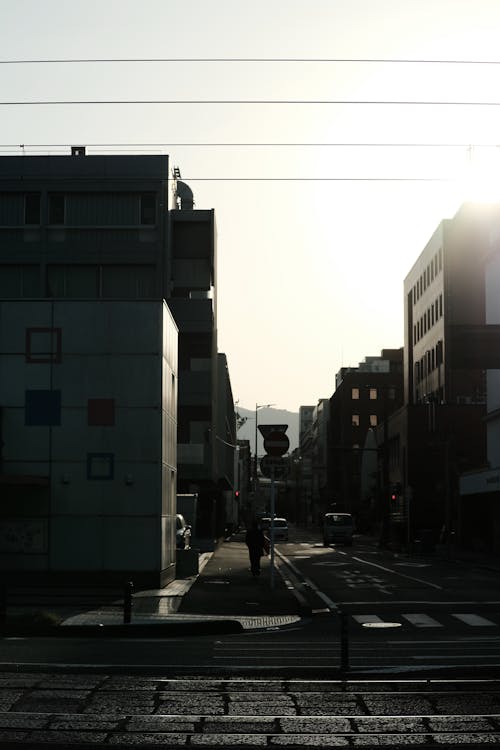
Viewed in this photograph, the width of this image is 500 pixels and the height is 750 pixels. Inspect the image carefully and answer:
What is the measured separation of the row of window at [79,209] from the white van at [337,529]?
23.4m

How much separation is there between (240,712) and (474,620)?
1174cm

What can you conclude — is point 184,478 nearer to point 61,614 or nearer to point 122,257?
point 122,257

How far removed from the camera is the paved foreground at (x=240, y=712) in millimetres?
9188

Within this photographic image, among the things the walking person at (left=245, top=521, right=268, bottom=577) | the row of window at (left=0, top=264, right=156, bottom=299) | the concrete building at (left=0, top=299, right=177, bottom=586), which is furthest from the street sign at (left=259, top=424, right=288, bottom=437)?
the row of window at (left=0, top=264, right=156, bottom=299)

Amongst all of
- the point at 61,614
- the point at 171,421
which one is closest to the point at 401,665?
the point at 61,614

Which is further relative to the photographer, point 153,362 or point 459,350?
point 153,362

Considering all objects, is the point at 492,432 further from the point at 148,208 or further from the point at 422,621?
the point at 422,621

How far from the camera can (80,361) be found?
1148 inches

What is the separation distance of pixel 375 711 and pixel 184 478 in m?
52.8

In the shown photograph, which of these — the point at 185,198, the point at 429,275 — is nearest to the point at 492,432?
the point at 185,198

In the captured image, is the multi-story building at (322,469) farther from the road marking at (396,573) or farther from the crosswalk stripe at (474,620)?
the crosswalk stripe at (474,620)

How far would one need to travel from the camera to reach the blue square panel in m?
28.8

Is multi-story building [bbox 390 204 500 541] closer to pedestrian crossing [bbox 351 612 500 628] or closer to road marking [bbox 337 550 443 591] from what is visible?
road marking [bbox 337 550 443 591]

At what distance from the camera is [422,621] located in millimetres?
21062
